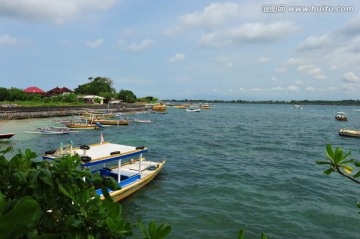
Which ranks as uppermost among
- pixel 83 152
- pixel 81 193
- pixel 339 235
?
pixel 81 193

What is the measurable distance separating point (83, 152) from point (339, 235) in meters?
10.9

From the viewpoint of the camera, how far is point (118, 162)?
13719 mm

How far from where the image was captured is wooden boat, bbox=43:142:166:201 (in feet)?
37.7

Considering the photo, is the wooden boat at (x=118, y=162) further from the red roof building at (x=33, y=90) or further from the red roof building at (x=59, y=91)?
the red roof building at (x=59, y=91)

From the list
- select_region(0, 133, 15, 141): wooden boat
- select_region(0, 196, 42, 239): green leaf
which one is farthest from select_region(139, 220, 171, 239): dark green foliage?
select_region(0, 133, 15, 141): wooden boat

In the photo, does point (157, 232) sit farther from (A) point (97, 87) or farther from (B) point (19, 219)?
(A) point (97, 87)

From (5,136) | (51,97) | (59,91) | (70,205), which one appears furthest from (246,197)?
(59,91)

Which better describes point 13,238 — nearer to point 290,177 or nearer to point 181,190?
point 181,190

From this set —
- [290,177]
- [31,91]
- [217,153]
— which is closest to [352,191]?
[290,177]

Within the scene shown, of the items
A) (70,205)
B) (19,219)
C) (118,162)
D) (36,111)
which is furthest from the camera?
(36,111)

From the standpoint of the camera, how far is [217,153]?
2519cm

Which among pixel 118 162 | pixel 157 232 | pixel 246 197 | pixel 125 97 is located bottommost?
pixel 246 197

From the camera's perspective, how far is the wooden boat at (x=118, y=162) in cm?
1149

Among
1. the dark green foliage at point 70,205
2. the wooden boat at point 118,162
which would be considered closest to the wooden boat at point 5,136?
the wooden boat at point 118,162
